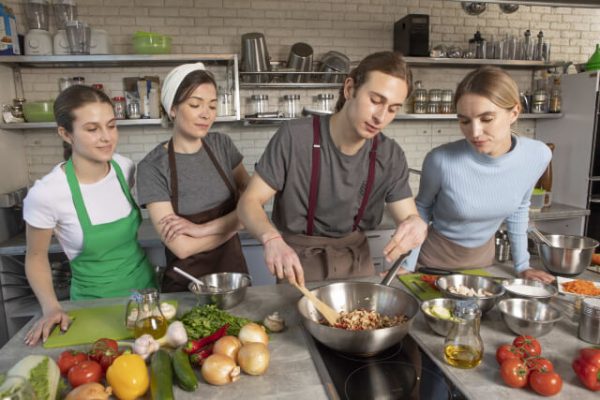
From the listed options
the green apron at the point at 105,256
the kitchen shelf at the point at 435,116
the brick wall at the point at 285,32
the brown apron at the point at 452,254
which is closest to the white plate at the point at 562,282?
the brown apron at the point at 452,254

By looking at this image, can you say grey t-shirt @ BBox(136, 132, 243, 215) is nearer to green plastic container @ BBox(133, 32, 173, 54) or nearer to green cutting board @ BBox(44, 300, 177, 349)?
green cutting board @ BBox(44, 300, 177, 349)

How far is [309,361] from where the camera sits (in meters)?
1.33

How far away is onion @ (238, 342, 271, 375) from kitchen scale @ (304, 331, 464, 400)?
6.5 inches

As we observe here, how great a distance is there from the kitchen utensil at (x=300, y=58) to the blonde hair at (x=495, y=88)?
2353 millimetres

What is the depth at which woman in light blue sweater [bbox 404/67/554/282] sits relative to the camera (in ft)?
6.28

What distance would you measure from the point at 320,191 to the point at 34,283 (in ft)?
3.97

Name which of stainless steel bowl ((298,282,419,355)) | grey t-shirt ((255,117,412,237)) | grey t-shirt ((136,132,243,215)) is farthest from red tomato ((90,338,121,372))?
grey t-shirt ((255,117,412,237))

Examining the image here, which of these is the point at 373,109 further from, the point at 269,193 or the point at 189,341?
the point at 189,341

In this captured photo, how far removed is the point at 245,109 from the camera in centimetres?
438

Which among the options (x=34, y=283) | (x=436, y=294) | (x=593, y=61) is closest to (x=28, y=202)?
(x=34, y=283)

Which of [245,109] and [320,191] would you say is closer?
[320,191]

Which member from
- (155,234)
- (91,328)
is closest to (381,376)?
(91,328)

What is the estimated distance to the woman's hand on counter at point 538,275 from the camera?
1.88 metres

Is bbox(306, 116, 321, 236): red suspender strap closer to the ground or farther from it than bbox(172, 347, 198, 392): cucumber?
farther from it
